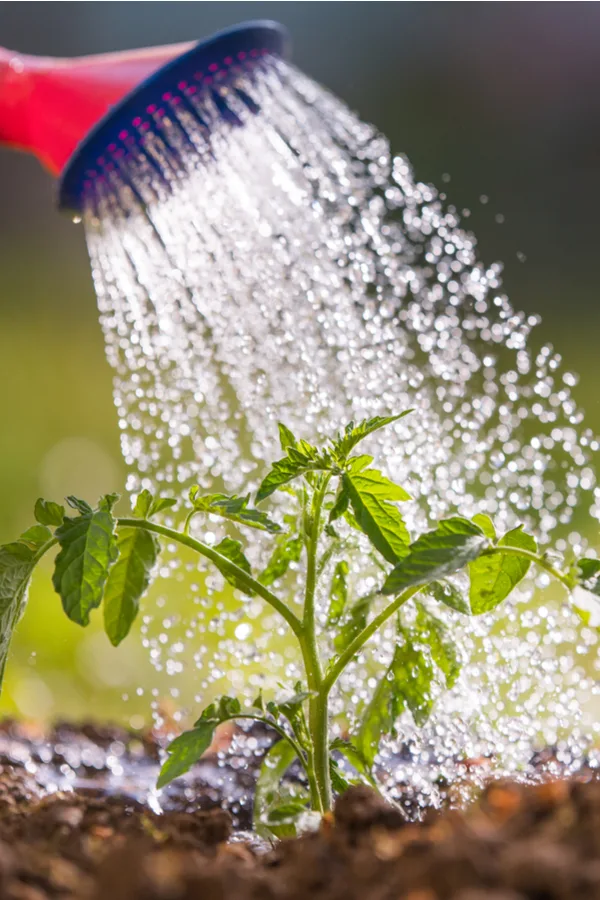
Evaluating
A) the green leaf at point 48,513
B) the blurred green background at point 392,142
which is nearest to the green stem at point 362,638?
the green leaf at point 48,513

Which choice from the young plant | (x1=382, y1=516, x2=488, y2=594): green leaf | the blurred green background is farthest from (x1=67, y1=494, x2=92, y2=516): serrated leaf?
the blurred green background

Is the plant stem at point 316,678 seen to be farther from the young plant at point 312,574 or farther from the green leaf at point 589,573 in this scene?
the green leaf at point 589,573

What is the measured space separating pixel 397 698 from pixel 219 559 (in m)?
0.17

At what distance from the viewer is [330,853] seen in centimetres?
47

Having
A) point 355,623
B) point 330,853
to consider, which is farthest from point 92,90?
point 330,853

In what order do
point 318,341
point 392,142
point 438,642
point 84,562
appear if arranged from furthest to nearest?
point 392,142, point 318,341, point 438,642, point 84,562

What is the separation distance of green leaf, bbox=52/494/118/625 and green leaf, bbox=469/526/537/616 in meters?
0.24

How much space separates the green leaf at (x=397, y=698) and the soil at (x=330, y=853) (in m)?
0.07

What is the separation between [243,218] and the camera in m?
1.10

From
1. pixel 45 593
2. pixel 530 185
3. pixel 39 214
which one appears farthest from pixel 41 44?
pixel 45 593

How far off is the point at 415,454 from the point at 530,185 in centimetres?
199

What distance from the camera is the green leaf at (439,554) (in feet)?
1.77

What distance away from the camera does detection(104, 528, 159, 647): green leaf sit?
63 centimetres

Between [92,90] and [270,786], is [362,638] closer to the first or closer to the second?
[270,786]
